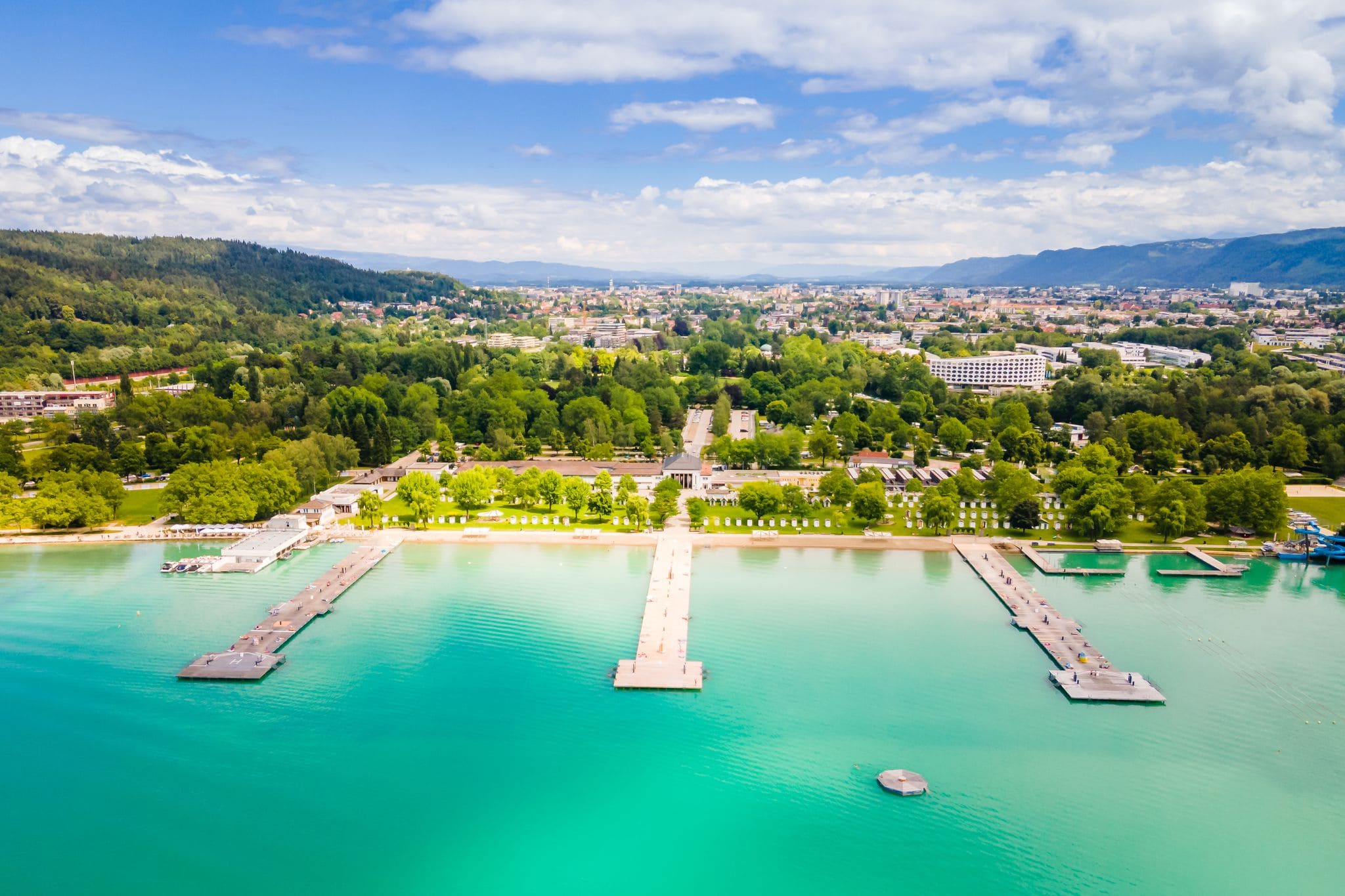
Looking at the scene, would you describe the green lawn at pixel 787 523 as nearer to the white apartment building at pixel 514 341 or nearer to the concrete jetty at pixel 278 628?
the concrete jetty at pixel 278 628

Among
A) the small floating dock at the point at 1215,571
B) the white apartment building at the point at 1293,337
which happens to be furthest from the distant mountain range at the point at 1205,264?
the small floating dock at the point at 1215,571

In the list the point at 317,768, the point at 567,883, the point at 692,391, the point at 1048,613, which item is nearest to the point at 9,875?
the point at 317,768

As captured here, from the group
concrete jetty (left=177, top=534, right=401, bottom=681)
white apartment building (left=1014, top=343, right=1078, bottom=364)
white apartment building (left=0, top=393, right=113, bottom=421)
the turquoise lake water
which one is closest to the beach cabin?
concrete jetty (left=177, top=534, right=401, bottom=681)

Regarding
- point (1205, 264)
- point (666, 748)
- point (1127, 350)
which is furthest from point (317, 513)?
point (1205, 264)

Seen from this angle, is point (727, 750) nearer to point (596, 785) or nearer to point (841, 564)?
point (596, 785)

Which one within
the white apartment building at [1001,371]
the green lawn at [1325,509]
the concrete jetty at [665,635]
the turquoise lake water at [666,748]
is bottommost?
the turquoise lake water at [666,748]

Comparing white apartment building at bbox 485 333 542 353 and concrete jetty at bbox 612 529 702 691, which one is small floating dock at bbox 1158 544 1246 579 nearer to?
concrete jetty at bbox 612 529 702 691
